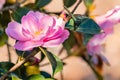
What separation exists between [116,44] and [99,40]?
245 cm

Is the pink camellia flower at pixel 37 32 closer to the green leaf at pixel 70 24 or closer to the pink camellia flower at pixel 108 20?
the green leaf at pixel 70 24

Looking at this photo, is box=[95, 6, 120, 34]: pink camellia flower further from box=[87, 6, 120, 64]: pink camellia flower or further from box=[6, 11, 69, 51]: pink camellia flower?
box=[6, 11, 69, 51]: pink camellia flower

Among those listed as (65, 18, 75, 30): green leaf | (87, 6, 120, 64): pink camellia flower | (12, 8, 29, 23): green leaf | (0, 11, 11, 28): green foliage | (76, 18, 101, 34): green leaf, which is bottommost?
(87, 6, 120, 64): pink camellia flower

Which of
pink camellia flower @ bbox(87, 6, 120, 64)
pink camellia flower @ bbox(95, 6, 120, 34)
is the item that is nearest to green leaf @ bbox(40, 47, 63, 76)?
pink camellia flower @ bbox(87, 6, 120, 64)

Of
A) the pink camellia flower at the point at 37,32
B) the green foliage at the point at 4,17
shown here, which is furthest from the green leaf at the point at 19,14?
the green foliage at the point at 4,17

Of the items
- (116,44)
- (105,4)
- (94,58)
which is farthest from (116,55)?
(94,58)

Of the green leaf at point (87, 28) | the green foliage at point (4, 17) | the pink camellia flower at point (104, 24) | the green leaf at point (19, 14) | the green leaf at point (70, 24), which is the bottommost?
the pink camellia flower at point (104, 24)

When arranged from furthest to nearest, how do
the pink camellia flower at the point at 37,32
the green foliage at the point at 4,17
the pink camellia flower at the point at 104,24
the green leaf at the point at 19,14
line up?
the green foliage at the point at 4,17, the pink camellia flower at the point at 104,24, the green leaf at the point at 19,14, the pink camellia flower at the point at 37,32

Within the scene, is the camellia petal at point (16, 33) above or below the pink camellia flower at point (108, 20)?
above

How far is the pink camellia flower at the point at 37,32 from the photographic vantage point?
2.48ft

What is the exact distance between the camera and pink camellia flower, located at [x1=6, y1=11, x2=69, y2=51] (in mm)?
756

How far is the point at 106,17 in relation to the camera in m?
1.07

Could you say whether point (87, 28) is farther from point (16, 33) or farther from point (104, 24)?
point (104, 24)

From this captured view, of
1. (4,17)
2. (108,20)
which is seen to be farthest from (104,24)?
(4,17)
